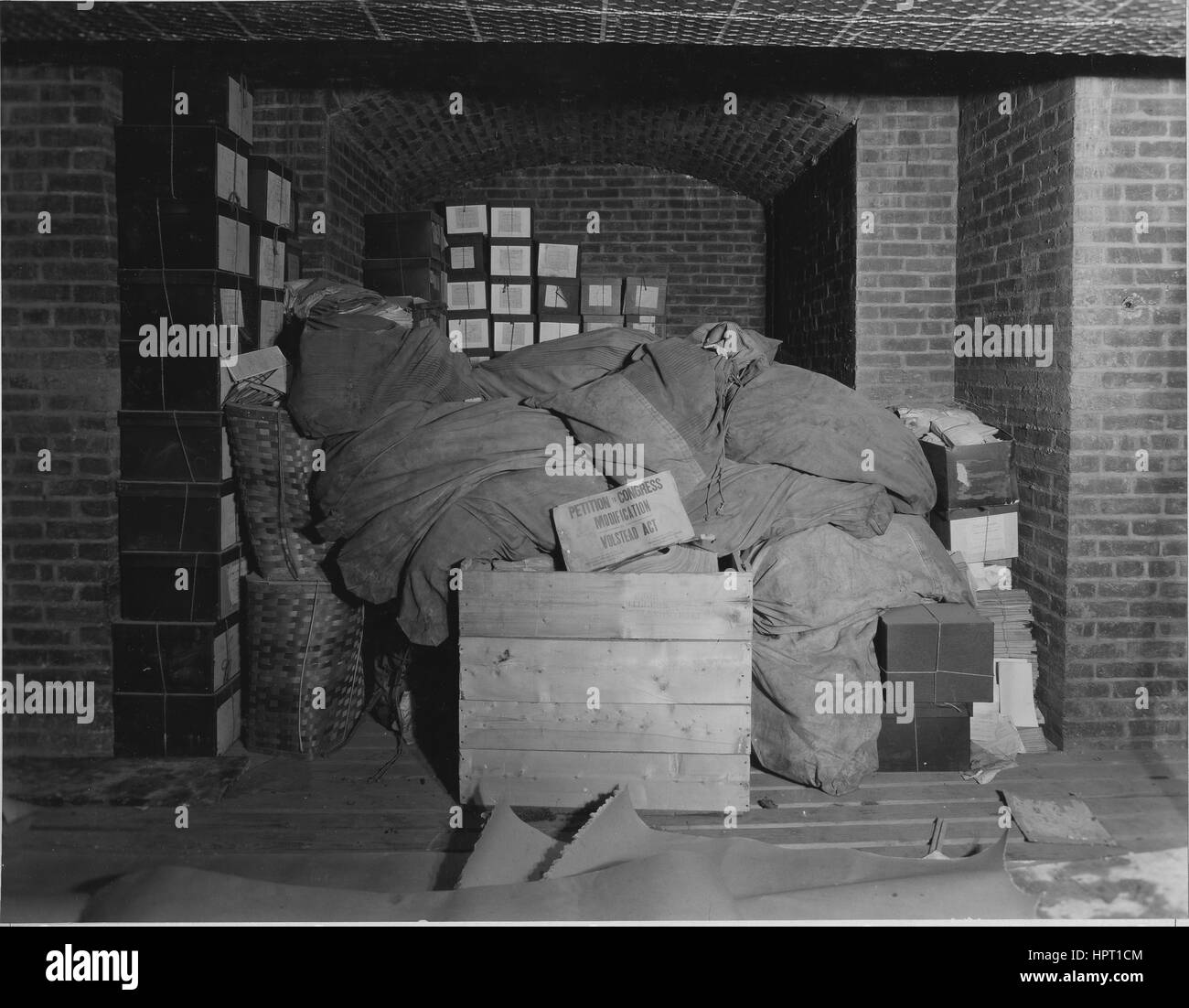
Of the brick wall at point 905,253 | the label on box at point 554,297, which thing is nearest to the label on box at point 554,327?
the label on box at point 554,297

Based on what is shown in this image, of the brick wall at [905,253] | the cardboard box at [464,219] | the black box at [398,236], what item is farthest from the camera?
the cardboard box at [464,219]

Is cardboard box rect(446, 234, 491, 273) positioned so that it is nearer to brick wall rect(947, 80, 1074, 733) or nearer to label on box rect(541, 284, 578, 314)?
label on box rect(541, 284, 578, 314)

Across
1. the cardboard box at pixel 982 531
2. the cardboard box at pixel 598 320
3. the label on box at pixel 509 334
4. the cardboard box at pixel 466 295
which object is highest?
the cardboard box at pixel 466 295

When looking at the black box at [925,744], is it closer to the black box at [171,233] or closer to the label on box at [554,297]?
the black box at [171,233]

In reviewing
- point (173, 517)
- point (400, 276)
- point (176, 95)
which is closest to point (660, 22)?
point (176, 95)

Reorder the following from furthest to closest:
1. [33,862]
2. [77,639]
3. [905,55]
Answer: [905,55], [77,639], [33,862]

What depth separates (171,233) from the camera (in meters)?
3.78

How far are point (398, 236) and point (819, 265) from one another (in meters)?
2.49

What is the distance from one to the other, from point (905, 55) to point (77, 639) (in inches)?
181

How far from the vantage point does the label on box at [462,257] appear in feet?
21.3

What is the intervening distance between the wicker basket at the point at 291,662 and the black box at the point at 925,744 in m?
2.20
